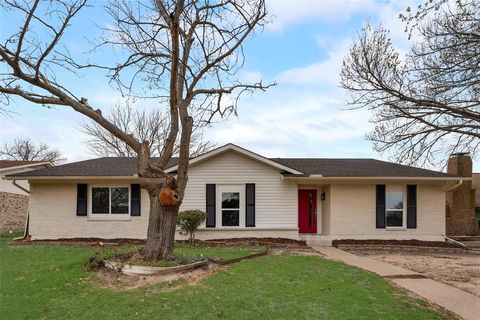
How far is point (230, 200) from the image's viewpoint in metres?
16.7

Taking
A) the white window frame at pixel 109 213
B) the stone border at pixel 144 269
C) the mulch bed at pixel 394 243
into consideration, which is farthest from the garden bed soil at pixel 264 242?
the stone border at pixel 144 269

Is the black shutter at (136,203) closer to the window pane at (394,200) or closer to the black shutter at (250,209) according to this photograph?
the black shutter at (250,209)

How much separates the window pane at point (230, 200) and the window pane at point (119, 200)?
13.0ft

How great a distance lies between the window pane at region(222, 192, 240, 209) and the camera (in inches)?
658

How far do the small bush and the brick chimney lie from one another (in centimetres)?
1384

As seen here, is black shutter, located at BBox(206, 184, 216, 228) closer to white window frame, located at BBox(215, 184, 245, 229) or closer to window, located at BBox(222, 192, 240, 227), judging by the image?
white window frame, located at BBox(215, 184, 245, 229)

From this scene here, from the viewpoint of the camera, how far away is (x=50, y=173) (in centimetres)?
1648

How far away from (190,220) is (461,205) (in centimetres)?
1517

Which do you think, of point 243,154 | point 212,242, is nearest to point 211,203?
point 212,242

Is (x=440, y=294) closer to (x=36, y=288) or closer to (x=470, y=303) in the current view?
(x=470, y=303)

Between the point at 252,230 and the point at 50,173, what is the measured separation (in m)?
8.22

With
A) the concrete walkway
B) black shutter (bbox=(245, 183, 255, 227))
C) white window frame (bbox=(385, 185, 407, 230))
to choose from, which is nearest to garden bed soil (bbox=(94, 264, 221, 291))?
the concrete walkway

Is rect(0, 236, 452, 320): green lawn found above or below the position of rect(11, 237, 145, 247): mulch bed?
above

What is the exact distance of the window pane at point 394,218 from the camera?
1708cm
